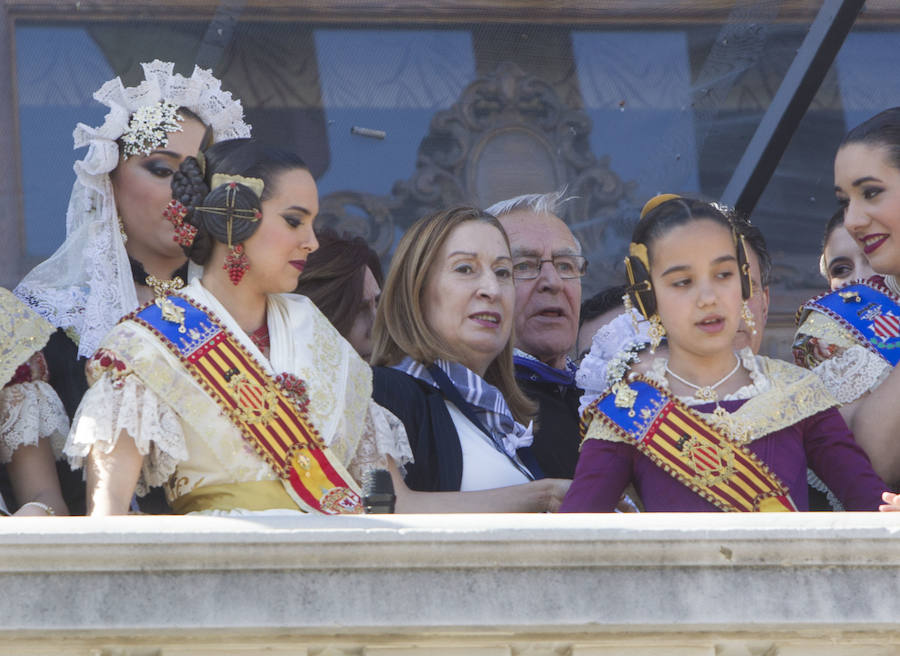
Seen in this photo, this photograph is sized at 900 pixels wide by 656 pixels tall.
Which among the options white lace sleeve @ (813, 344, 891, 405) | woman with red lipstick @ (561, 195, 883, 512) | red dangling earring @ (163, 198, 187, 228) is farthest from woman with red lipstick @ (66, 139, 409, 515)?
white lace sleeve @ (813, 344, 891, 405)

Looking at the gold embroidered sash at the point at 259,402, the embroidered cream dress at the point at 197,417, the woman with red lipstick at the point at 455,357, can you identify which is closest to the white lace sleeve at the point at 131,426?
the embroidered cream dress at the point at 197,417

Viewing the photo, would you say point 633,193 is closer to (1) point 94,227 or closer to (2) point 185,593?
(1) point 94,227

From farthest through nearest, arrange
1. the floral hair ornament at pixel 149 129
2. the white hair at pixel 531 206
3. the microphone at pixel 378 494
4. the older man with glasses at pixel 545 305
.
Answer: the white hair at pixel 531 206 < the older man with glasses at pixel 545 305 < the floral hair ornament at pixel 149 129 < the microphone at pixel 378 494

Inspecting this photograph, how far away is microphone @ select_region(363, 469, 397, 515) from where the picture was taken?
332 centimetres

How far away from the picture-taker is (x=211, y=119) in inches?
190

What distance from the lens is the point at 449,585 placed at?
121 inches

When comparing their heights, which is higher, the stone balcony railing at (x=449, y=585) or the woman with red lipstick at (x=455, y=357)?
the woman with red lipstick at (x=455, y=357)

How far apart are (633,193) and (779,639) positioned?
3333mm

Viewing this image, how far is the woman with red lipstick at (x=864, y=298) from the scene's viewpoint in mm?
4355

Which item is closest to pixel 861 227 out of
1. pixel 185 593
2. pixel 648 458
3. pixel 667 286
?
pixel 667 286

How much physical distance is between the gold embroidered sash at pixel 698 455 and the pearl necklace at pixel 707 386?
0.22 feet

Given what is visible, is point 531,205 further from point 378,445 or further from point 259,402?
point 259,402

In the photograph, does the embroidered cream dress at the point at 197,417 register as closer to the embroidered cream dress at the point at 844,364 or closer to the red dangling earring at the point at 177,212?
the red dangling earring at the point at 177,212

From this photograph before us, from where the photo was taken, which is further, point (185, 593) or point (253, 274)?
point (253, 274)
